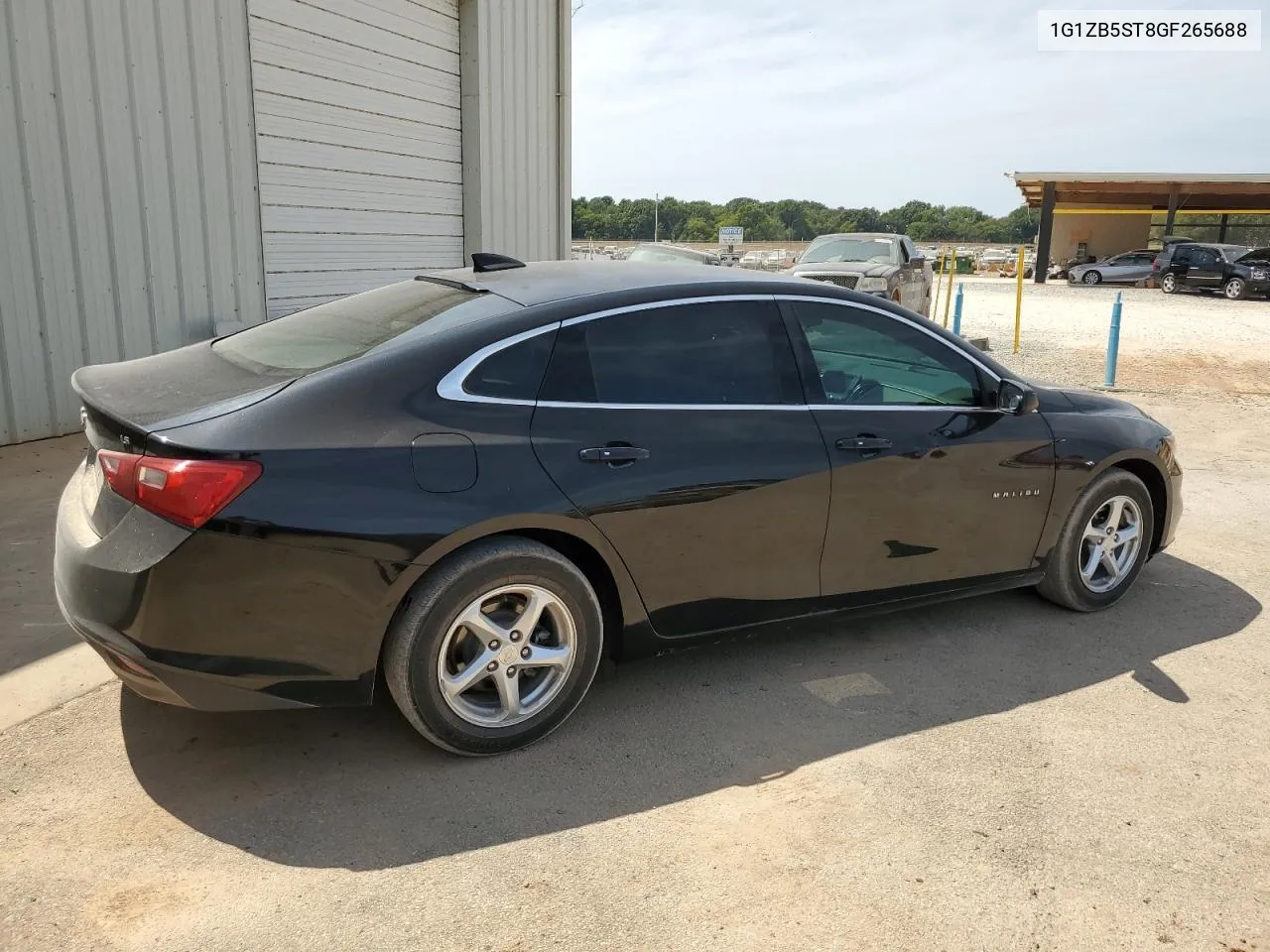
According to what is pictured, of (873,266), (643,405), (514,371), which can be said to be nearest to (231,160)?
(514,371)

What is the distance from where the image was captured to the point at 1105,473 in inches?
184

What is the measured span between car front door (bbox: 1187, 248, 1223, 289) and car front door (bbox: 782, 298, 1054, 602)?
31.5 meters

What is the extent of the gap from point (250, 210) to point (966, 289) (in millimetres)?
28716

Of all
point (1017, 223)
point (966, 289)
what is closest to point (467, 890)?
point (966, 289)

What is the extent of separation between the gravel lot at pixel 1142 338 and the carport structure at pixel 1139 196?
737 cm

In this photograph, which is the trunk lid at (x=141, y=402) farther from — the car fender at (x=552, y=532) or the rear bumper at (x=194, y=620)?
the car fender at (x=552, y=532)

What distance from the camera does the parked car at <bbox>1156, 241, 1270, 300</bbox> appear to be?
2970 cm

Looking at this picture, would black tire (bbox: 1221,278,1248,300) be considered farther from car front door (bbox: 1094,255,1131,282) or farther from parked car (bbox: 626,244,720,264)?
parked car (bbox: 626,244,720,264)

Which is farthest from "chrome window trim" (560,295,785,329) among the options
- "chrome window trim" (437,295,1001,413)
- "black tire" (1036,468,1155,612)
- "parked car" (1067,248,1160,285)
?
"parked car" (1067,248,1160,285)

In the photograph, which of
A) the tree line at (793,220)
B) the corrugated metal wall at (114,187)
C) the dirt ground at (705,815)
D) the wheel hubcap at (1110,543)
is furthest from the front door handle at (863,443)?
the tree line at (793,220)

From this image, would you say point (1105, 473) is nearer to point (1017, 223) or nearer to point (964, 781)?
point (964, 781)

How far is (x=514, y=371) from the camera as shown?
130 inches

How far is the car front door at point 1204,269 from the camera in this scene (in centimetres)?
3083

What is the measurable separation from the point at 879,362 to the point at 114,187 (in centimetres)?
567
